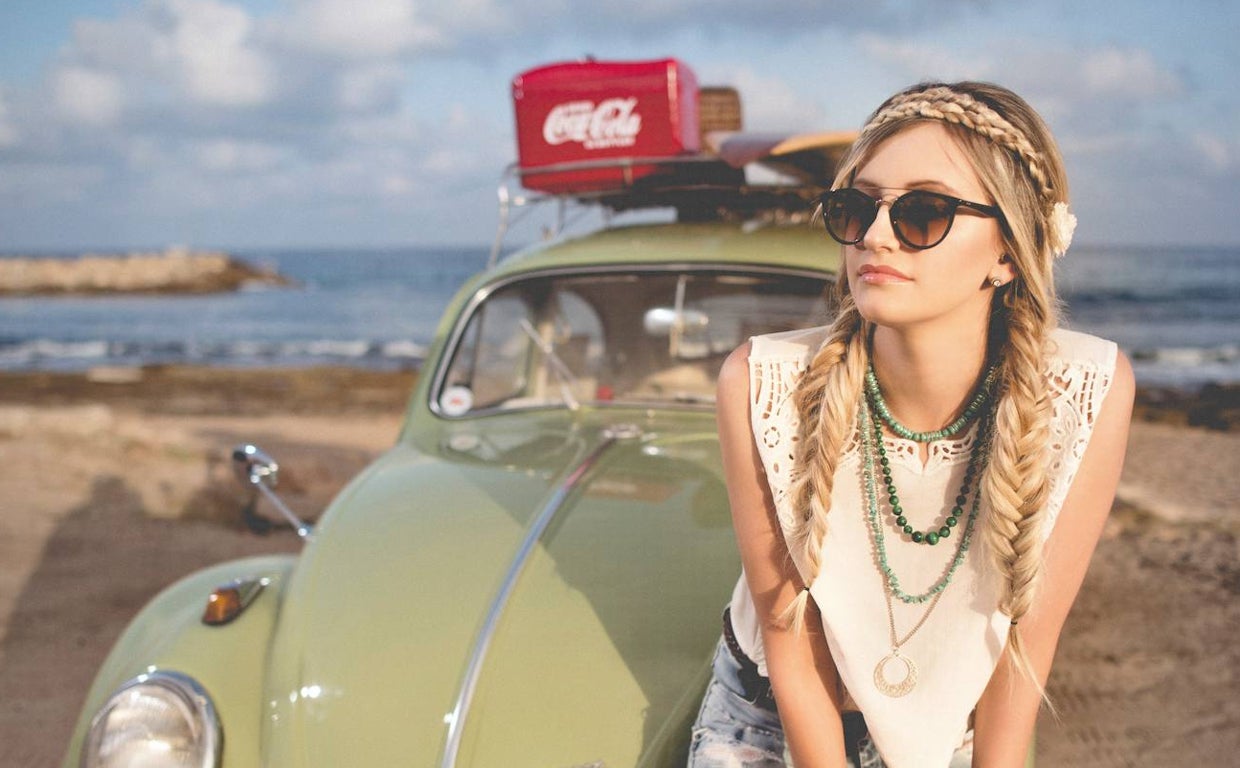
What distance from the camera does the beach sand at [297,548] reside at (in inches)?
158

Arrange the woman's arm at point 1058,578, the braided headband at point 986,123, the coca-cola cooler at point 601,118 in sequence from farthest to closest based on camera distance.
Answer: the coca-cola cooler at point 601,118 < the woman's arm at point 1058,578 < the braided headband at point 986,123

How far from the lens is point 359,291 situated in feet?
140

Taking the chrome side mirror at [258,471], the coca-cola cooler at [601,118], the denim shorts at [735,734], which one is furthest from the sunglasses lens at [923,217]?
the coca-cola cooler at [601,118]

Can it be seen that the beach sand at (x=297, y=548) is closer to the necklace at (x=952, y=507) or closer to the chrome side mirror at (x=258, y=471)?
the chrome side mirror at (x=258, y=471)

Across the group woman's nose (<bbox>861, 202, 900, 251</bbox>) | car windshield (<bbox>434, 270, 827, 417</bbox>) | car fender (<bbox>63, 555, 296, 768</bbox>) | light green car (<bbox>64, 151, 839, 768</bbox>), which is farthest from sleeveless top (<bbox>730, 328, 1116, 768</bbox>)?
car windshield (<bbox>434, 270, 827, 417</bbox>)

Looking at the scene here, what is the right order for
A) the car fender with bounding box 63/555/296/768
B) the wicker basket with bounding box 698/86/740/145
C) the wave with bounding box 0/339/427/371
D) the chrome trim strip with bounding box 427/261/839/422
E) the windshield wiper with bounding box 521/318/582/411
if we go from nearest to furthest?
1. the car fender with bounding box 63/555/296/768
2. the chrome trim strip with bounding box 427/261/839/422
3. the windshield wiper with bounding box 521/318/582/411
4. the wicker basket with bounding box 698/86/740/145
5. the wave with bounding box 0/339/427/371

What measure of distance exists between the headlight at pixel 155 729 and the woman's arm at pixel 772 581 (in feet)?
4.17

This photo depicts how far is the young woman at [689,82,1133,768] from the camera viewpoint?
1596mm

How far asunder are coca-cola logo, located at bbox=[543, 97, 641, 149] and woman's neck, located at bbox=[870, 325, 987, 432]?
7.53ft

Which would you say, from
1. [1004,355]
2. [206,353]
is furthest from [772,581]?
[206,353]

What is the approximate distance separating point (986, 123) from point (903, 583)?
32.0 inches

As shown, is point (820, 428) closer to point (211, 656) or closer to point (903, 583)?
point (903, 583)

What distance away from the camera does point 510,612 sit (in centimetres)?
230

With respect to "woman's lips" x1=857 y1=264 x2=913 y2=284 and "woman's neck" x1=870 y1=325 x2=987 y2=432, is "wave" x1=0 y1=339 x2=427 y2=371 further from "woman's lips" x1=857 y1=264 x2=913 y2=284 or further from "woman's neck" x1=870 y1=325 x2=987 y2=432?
"woman's lips" x1=857 y1=264 x2=913 y2=284
